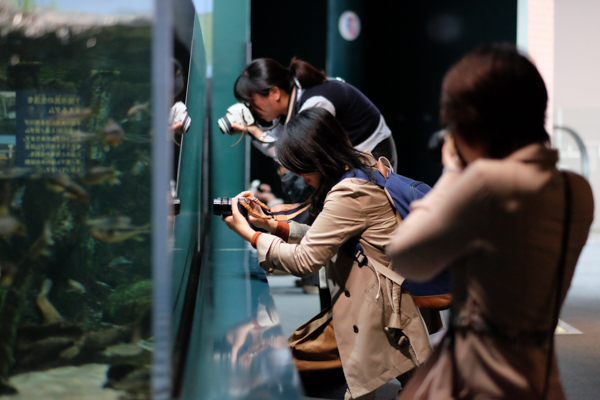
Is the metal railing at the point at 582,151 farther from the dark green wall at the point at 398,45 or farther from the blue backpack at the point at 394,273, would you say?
the blue backpack at the point at 394,273

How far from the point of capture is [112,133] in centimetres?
A: 107

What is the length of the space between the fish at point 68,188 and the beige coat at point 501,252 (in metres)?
0.67

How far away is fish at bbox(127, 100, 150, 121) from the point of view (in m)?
1.02

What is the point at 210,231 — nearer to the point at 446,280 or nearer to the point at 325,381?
the point at 325,381

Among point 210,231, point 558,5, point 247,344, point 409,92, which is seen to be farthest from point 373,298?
point 558,5

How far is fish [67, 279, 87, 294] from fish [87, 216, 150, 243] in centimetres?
14

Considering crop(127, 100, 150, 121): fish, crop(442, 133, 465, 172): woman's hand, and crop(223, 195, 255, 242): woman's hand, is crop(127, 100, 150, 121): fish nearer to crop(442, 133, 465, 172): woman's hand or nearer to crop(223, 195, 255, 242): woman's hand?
crop(442, 133, 465, 172): woman's hand

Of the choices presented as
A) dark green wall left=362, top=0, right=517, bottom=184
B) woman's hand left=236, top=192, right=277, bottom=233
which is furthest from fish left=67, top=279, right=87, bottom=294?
dark green wall left=362, top=0, right=517, bottom=184

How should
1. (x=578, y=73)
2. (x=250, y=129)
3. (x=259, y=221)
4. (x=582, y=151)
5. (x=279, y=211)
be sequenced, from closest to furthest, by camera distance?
(x=259, y=221)
(x=279, y=211)
(x=250, y=129)
(x=578, y=73)
(x=582, y=151)

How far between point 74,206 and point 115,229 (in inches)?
3.9

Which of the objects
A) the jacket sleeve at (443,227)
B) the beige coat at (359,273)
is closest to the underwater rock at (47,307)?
the beige coat at (359,273)

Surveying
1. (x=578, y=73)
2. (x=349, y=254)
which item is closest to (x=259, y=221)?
(x=349, y=254)

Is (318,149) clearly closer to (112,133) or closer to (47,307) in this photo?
(112,133)

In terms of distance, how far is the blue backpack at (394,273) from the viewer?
165 centimetres
